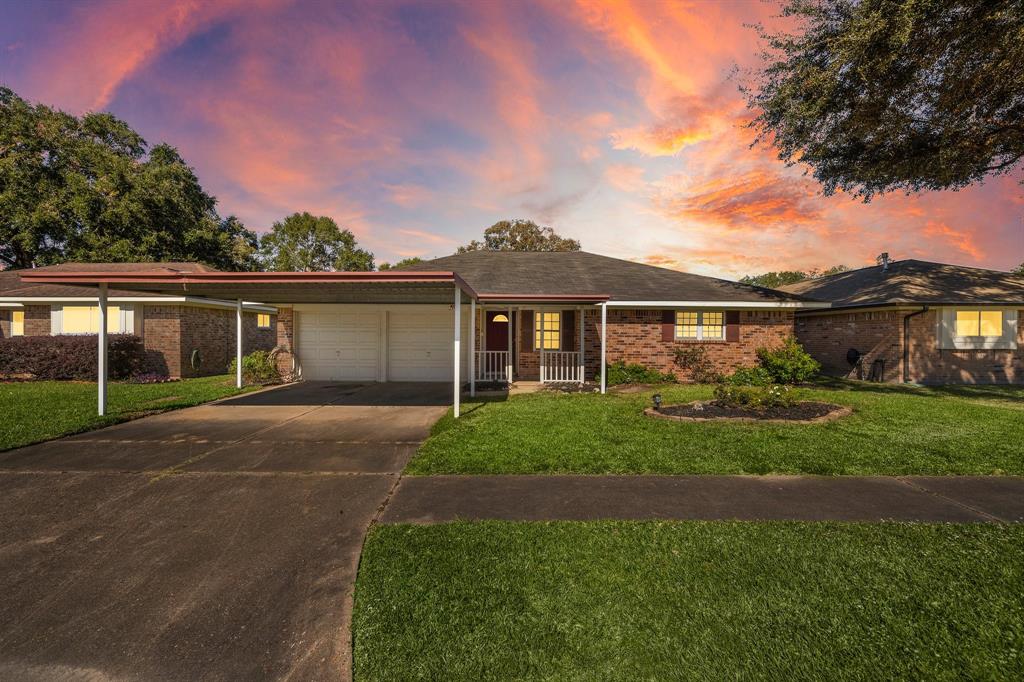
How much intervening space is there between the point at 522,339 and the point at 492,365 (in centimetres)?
133

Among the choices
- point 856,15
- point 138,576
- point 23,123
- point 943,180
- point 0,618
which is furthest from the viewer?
point 23,123

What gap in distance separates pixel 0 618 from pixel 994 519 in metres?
7.95

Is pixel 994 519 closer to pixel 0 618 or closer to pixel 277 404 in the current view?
pixel 0 618

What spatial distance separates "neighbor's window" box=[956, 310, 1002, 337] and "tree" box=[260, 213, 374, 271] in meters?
39.7

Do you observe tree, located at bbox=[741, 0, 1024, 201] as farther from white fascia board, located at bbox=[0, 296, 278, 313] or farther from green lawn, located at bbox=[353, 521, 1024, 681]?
white fascia board, located at bbox=[0, 296, 278, 313]

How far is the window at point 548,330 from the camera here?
13359 millimetres

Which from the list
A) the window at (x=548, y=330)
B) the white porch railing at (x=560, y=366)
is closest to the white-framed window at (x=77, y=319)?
the window at (x=548, y=330)

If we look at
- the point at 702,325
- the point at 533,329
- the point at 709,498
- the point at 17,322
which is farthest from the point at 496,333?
the point at 17,322

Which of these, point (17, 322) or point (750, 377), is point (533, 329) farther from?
point (17, 322)

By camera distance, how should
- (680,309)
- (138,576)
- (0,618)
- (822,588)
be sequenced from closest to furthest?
1. (0,618)
2. (822,588)
3. (138,576)
4. (680,309)

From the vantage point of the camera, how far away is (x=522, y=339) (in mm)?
13516

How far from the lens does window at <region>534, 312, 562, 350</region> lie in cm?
1336

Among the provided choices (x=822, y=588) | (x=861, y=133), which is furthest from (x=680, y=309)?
(x=822, y=588)

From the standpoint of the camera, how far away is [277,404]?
9.76m
